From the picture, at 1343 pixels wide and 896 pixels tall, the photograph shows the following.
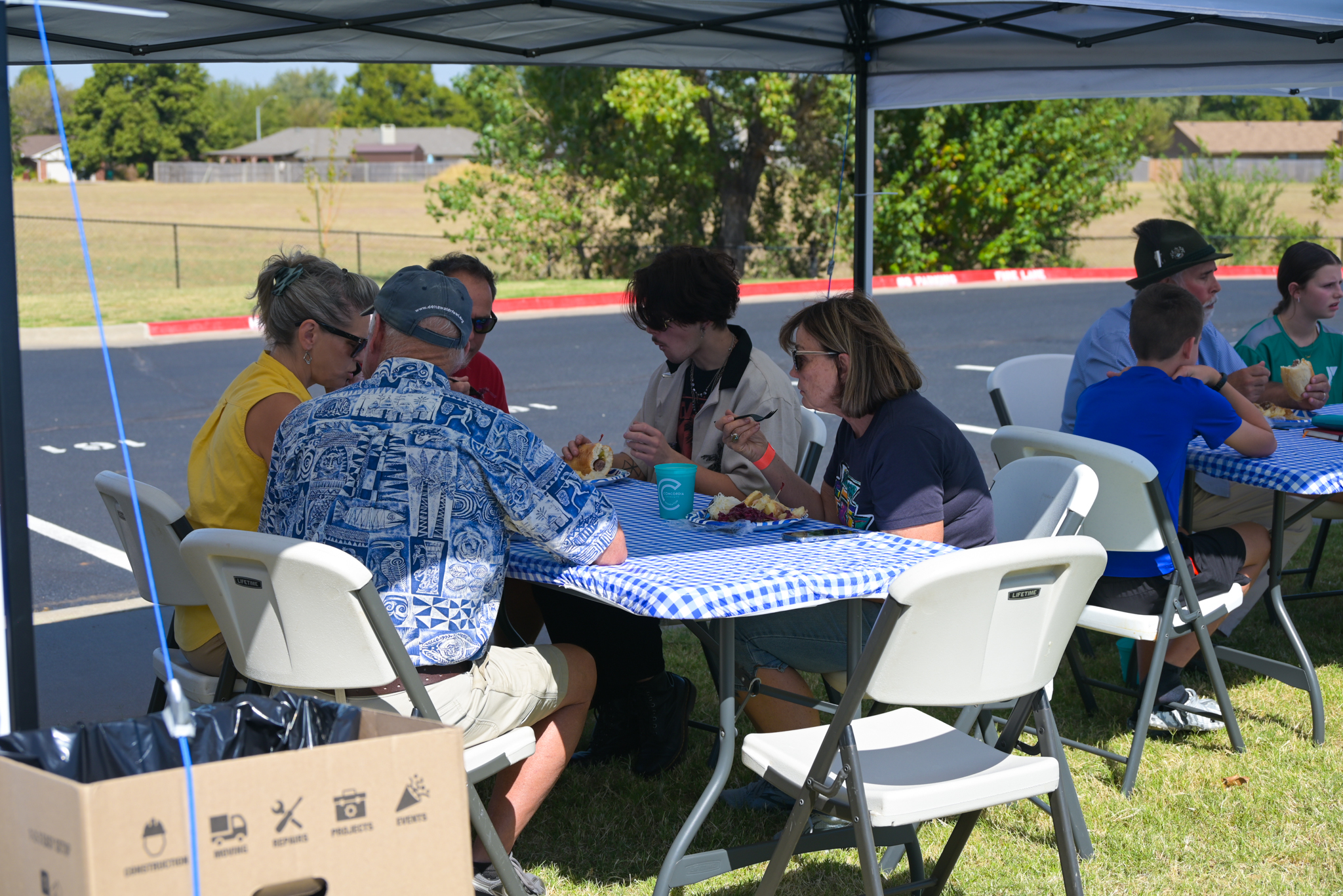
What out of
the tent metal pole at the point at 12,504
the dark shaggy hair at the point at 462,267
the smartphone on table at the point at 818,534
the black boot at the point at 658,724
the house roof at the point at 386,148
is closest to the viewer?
the tent metal pole at the point at 12,504

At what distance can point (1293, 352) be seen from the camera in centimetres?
495

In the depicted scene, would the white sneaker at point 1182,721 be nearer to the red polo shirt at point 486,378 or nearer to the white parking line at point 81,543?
the red polo shirt at point 486,378

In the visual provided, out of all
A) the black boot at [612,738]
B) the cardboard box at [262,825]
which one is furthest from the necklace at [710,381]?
the cardboard box at [262,825]

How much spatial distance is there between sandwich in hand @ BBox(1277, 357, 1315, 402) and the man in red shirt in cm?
283

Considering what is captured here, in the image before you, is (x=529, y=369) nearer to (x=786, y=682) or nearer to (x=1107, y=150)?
(x=786, y=682)

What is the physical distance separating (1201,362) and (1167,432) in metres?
1.47

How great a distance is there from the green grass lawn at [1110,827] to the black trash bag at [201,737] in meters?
1.18

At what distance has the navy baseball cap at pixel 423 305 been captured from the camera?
2588mm

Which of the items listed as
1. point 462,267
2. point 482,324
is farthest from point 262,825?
point 462,267

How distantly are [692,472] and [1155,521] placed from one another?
4.33ft

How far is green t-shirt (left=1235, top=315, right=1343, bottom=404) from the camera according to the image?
4.95m

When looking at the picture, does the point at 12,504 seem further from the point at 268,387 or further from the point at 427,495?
the point at 268,387

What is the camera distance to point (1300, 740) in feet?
12.1

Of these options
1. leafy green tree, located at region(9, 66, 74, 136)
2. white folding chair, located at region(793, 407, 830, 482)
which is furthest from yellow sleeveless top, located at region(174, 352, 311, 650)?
leafy green tree, located at region(9, 66, 74, 136)
